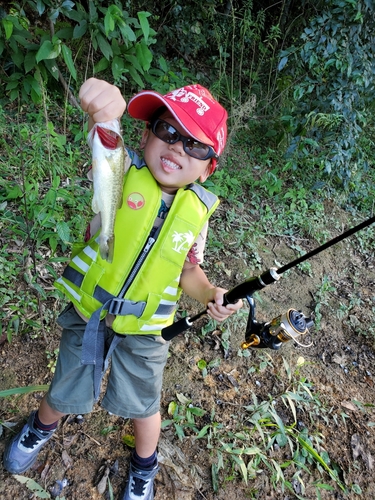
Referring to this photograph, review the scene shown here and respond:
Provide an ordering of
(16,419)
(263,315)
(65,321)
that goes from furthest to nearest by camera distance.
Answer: (263,315), (16,419), (65,321)

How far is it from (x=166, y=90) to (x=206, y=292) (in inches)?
154

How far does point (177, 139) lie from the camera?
6.04 feet

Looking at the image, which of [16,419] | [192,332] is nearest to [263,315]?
[192,332]

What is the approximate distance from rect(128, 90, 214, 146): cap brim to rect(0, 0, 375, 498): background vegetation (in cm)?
105

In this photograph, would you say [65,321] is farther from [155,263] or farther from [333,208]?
[333,208]

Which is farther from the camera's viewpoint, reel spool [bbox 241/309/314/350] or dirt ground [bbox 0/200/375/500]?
dirt ground [bbox 0/200/375/500]

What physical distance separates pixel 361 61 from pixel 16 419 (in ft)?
18.3

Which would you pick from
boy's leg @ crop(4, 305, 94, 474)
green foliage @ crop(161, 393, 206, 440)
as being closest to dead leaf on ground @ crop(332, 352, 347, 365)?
green foliage @ crop(161, 393, 206, 440)

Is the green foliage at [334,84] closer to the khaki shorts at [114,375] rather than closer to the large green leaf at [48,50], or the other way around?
the large green leaf at [48,50]

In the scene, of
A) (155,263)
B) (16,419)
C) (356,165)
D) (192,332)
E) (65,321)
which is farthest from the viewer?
(356,165)

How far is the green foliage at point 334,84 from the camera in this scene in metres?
4.82

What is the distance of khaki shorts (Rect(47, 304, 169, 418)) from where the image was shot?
2.08 metres

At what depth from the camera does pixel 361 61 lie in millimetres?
4906

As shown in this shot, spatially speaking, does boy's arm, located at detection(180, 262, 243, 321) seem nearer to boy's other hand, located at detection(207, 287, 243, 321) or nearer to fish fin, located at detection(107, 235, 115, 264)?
boy's other hand, located at detection(207, 287, 243, 321)
